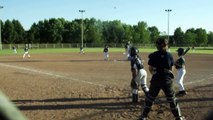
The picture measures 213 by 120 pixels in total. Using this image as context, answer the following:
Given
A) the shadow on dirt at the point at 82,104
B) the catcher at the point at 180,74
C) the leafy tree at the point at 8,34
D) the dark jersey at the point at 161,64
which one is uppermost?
the leafy tree at the point at 8,34

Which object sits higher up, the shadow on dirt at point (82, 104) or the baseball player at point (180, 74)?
the baseball player at point (180, 74)

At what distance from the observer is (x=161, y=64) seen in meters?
7.20

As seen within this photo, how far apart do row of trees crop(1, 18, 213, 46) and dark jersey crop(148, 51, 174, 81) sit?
325 ft

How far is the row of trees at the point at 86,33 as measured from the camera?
107 metres

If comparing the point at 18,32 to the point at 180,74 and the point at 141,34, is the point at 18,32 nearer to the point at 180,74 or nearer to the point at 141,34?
the point at 141,34

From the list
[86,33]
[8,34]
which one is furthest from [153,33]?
[8,34]

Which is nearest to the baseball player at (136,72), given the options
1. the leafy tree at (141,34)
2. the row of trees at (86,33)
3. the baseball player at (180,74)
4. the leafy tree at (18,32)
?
the baseball player at (180,74)

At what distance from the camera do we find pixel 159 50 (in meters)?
7.22

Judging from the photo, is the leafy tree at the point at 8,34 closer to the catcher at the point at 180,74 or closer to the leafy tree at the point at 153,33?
the leafy tree at the point at 153,33

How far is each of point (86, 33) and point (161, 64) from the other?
393 ft

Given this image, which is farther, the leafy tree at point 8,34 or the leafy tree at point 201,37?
the leafy tree at point 201,37

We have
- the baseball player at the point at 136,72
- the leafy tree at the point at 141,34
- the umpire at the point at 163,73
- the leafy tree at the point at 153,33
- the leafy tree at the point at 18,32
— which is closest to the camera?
the umpire at the point at 163,73

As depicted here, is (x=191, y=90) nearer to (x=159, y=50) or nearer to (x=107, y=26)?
(x=159, y=50)

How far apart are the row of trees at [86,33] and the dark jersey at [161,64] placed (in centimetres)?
9921
